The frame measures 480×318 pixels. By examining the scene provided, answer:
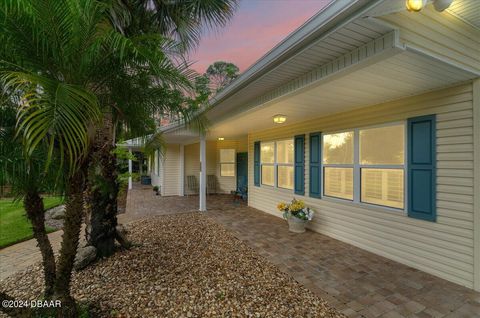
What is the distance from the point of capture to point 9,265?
3713 mm

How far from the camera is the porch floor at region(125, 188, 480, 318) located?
2.51m

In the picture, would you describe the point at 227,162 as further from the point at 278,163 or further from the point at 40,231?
the point at 40,231

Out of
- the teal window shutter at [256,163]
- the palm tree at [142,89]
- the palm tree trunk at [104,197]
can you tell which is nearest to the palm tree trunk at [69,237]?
the palm tree at [142,89]

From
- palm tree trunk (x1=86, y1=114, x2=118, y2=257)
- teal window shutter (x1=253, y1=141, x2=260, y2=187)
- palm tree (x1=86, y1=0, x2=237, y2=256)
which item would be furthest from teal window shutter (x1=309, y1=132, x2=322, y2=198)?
palm tree trunk (x1=86, y1=114, x2=118, y2=257)

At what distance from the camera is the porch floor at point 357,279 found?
8.25 ft

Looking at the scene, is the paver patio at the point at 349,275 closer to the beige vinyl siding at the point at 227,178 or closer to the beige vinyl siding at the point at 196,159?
the beige vinyl siding at the point at 227,178

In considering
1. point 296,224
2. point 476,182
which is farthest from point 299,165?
point 476,182

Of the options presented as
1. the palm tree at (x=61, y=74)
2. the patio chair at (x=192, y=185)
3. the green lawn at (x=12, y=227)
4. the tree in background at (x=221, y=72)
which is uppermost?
the tree in background at (x=221, y=72)

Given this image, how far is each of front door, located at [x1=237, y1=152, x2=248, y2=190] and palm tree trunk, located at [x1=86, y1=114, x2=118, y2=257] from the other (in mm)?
7154

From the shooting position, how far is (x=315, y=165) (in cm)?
525

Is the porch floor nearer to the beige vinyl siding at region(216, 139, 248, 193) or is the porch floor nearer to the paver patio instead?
the paver patio

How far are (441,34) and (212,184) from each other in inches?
397

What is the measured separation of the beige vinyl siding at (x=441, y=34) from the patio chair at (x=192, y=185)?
33.6 ft

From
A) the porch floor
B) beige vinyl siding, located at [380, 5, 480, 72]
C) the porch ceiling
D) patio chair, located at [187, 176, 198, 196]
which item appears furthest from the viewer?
patio chair, located at [187, 176, 198, 196]
